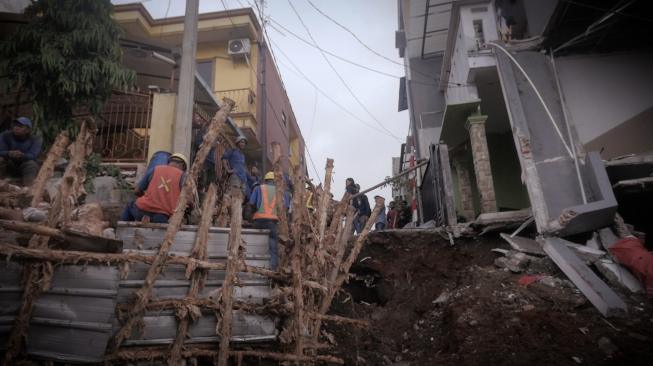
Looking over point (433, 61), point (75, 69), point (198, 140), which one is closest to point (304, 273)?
point (198, 140)

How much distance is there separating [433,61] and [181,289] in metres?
15.9

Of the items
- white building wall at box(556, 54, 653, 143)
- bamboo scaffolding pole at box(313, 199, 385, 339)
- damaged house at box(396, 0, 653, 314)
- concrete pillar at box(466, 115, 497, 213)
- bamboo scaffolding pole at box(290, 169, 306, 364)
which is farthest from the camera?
concrete pillar at box(466, 115, 497, 213)

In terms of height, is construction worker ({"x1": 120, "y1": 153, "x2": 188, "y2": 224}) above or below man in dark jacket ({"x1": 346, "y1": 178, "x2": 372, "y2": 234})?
below

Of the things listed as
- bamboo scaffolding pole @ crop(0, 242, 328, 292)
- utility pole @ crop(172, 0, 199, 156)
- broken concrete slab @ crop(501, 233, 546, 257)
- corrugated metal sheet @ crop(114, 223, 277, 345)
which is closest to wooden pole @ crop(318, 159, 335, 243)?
corrugated metal sheet @ crop(114, 223, 277, 345)

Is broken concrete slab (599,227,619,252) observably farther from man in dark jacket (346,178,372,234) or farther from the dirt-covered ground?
man in dark jacket (346,178,372,234)

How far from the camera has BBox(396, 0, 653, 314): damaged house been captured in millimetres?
6035

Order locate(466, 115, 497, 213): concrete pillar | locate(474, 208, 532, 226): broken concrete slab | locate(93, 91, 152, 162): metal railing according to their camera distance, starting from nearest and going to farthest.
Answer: locate(474, 208, 532, 226): broken concrete slab
locate(466, 115, 497, 213): concrete pillar
locate(93, 91, 152, 162): metal railing

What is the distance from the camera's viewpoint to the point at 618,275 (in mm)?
4840

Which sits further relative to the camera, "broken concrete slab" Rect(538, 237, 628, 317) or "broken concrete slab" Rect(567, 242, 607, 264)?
"broken concrete slab" Rect(567, 242, 607, 264)

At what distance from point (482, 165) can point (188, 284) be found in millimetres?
7465

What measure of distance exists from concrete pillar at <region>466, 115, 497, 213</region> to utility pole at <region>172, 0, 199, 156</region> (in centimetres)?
657

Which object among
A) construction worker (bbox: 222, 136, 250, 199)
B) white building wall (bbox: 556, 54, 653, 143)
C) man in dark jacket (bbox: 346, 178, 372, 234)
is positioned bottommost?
man in dark jacket (bbox: 346, 178, 372, 234)

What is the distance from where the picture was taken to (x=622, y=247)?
16.2 feet

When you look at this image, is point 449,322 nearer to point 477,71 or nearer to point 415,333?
point 415,333
